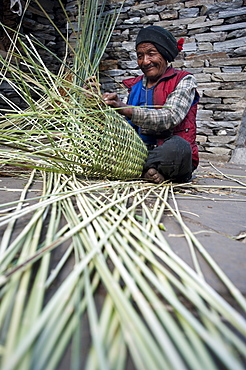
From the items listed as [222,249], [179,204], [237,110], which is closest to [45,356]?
[222,249]

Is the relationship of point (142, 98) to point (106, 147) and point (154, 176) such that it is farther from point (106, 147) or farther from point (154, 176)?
point (106, 147)

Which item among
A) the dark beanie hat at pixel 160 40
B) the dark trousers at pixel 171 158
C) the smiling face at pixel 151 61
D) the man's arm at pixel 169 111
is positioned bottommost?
the dark trousers at pixel 171 158

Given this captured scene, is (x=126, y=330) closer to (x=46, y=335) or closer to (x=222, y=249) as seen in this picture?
(x=46, y=335)

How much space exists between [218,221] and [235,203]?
1.08 ft

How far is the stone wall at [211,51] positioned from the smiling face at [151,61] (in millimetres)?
1516

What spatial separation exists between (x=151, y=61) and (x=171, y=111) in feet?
1.46

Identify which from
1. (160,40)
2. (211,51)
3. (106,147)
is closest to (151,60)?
(160,40)

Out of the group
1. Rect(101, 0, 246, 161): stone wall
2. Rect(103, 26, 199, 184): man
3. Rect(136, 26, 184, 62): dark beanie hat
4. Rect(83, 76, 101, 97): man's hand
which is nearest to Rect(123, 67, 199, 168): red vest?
Rect(103, 26, 199, 184): man

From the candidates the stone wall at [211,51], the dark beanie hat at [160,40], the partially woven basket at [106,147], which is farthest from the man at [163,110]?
A: the stone wall at [211,51]

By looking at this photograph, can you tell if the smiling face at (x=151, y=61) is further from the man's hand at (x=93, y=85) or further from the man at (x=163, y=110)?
the man's hand at (x=93, y=85)

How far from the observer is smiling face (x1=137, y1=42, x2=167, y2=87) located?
175cm

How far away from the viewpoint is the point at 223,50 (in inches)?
119

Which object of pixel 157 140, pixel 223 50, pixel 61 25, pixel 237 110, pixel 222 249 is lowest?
pixel 222 249

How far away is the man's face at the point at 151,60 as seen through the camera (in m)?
1.75
